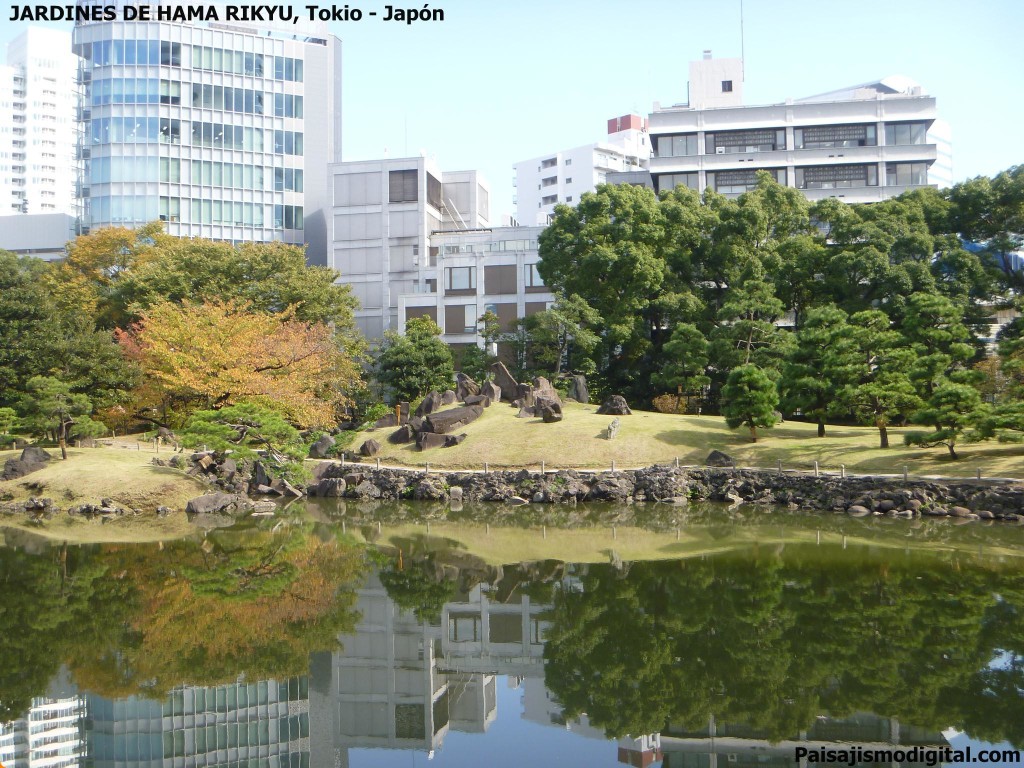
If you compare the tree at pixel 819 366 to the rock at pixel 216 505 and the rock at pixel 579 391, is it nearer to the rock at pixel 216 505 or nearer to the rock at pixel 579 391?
the rock at pixel 579 391

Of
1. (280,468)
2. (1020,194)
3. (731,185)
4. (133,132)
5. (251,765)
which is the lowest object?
(251,765)

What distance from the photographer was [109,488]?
31.7 metres

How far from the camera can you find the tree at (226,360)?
133 feet

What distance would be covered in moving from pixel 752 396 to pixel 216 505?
69.0ft

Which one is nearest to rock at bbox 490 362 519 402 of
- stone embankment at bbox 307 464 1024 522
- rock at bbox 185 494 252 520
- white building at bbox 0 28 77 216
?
stone embankment at bbox 307 464 1024 522

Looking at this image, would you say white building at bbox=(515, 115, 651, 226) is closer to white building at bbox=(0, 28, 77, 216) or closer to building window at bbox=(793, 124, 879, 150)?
building window at bbox=(793, 124, 879, 150)

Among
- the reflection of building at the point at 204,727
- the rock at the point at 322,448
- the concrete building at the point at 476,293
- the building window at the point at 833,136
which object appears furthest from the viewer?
the building window at the point at 833,136

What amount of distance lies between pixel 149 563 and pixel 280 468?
1432cm

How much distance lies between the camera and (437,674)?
14219mm

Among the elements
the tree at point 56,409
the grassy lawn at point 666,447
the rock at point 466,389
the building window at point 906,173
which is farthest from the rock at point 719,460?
the building window at point 906,173

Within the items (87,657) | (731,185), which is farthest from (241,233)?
(87,657)

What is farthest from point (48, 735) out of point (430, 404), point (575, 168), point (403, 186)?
point (575, 168)

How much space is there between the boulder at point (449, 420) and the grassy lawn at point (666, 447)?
0.41m

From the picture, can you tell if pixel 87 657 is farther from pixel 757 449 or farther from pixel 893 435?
pixel 893 435
